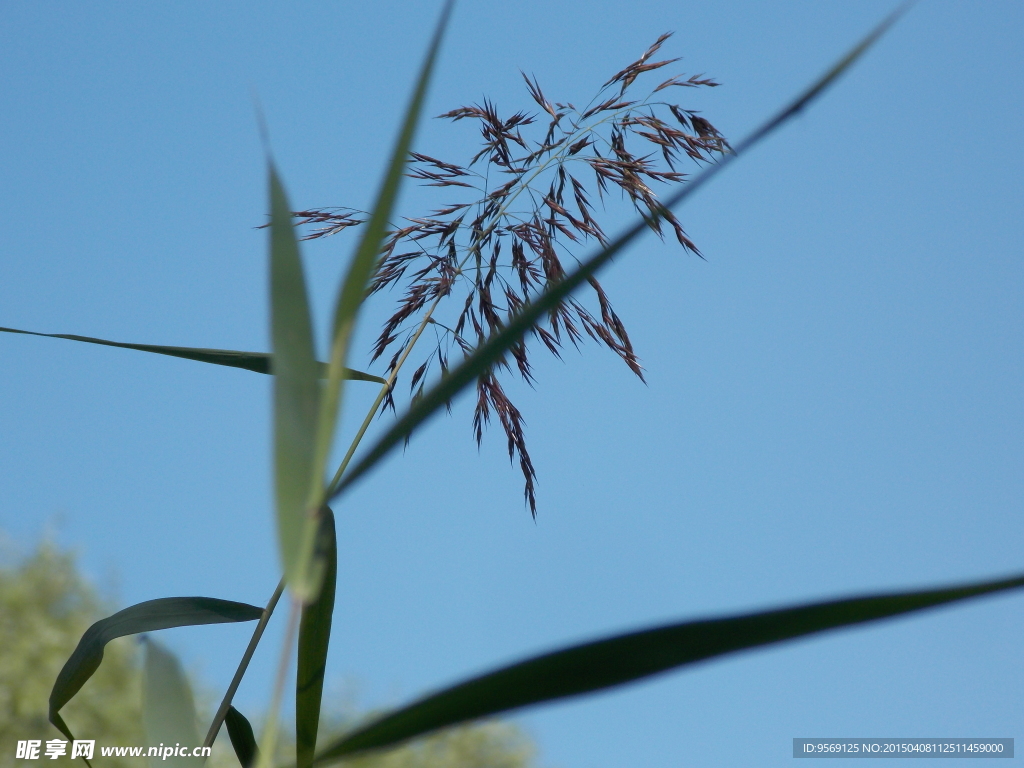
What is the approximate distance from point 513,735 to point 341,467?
30.6 ft

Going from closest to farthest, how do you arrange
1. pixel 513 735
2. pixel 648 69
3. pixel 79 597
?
pixel 648 69
pixel 79 597
pixel 513 735

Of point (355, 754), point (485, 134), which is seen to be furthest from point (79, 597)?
point (355, 754)

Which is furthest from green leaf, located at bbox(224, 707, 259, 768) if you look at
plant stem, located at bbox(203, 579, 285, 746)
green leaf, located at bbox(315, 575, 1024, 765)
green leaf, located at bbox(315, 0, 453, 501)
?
green leaf, located at bbox(315, 0, 453, 501)

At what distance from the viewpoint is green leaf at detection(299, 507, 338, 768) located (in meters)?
0.89

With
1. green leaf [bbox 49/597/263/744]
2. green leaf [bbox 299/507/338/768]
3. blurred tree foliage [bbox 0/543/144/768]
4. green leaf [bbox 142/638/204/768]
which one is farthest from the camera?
blurred tree foliage [bbox 0/543/144/768]

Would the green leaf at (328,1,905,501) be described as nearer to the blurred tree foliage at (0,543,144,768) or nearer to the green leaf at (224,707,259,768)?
the green leaf at (224,707,259,768)

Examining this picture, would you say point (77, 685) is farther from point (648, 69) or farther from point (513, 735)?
point (513, 735)

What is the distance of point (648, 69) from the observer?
1736 millimetres

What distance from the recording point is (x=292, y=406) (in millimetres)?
478

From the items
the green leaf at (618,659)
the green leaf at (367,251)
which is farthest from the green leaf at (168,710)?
the green leaf at (367,251)

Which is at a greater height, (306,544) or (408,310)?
(408,310)

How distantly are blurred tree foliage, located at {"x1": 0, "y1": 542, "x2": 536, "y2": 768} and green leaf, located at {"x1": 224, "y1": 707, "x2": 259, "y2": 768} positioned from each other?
19.4ft

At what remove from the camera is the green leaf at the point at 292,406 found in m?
0.44

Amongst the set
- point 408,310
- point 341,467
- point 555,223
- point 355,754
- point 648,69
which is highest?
point 648,69
